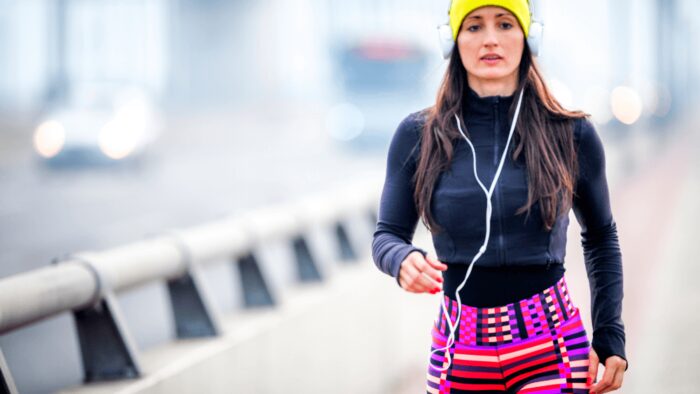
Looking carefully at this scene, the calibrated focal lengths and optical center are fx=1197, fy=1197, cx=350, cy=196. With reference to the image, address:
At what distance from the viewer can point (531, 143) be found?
3.43 m

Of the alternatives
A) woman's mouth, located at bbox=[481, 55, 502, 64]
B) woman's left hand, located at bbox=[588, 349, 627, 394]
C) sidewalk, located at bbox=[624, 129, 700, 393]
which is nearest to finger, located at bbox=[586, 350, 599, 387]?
woman's left hand, located at bbox=[588, 349, 627, 394]

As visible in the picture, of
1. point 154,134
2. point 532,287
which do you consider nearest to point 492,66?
point 532,287

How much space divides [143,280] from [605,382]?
220 cm

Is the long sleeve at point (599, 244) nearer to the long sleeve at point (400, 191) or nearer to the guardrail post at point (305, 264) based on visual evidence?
the long sleeve at point (400, 191)

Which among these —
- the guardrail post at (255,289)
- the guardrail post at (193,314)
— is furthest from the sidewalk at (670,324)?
the guardrail post at (193,314)

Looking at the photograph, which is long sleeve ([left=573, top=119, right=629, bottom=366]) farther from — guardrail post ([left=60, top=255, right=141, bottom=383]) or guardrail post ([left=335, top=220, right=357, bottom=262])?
guardrail post ([left=335, top=220, right=357, bottom=262])

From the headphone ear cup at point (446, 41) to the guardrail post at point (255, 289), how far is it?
280 cm

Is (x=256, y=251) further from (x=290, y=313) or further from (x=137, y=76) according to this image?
(x=137, y=76)

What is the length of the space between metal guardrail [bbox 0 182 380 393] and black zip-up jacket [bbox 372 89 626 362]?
4.21 feet

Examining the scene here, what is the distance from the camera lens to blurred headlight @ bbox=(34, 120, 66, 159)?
29578 mm

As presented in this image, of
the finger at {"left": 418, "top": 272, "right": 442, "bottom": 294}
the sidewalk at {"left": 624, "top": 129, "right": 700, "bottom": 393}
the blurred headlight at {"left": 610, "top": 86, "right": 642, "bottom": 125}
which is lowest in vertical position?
the blurred headlight at {"left": 610, "top": 86, "right": 642, "bottom": 125}

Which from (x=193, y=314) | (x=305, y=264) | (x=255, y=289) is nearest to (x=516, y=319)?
(x=193, y=314)

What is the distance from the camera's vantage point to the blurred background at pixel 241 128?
12750 millimetres

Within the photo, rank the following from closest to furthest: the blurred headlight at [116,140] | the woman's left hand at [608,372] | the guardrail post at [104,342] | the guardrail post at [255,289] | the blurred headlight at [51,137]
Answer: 1. the woman's left hand at [608,372]
2. the guardrail post at [104,342]
3. the guardrail post at [255,289]
4. the blurred headlight at [51,137]
5. the blurred headlight at [116,140]
